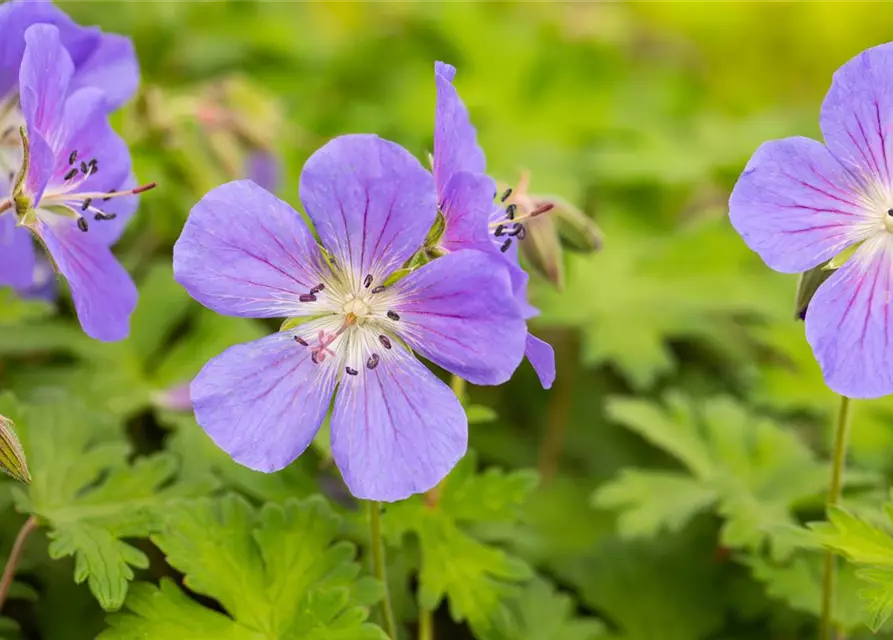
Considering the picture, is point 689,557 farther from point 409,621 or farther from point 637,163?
point 637,163

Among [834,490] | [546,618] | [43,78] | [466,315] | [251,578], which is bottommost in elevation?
[546,618]

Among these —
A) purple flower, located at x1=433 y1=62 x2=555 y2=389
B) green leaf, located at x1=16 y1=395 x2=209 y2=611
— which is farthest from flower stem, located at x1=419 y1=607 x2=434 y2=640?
purple flower, located at x1=433 y1=62 x2=555 y2=389

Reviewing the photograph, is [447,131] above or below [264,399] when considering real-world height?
above

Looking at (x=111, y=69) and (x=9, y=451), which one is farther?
(x=111, y=69)

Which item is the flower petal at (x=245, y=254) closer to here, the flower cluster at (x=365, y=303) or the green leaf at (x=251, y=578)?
the flower cluster at (x=365, y=303)

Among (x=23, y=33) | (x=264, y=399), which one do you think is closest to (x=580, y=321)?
(x=264, y=399)

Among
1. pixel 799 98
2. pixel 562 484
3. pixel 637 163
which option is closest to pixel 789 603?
pixel 562 484

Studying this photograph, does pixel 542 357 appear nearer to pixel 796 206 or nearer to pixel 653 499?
pixel 796 206
